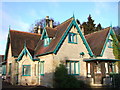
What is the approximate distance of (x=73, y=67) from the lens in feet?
62.8

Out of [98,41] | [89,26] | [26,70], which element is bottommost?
[26,70]

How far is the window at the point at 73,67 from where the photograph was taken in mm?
18791

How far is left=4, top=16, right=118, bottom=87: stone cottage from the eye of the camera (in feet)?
60.5

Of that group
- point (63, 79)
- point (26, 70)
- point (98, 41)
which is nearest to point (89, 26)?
point (98, 41)

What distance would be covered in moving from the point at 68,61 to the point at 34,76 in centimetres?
496

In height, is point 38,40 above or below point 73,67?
above

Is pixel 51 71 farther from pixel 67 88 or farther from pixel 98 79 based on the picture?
pixel 98 79

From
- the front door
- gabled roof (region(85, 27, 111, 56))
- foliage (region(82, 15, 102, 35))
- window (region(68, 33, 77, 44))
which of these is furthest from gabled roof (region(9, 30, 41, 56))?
foliage (region(82, 15, 102, 35))

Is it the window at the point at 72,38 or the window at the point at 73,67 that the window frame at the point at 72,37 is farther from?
the window at the point at 73,67

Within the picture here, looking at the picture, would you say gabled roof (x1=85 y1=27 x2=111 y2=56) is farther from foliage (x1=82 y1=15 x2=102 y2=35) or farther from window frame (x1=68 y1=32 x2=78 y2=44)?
foliage (x1=82 y1=15 x2=102 y2=35)

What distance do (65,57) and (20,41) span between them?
8724 millimetres

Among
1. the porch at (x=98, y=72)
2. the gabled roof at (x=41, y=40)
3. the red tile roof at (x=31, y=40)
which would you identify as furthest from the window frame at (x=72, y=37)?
the porch at (x=98, y=72)

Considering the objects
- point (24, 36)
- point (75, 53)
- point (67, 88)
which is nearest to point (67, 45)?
point (75, 53)

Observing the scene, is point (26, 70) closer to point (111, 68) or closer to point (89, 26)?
point (111, 68)
